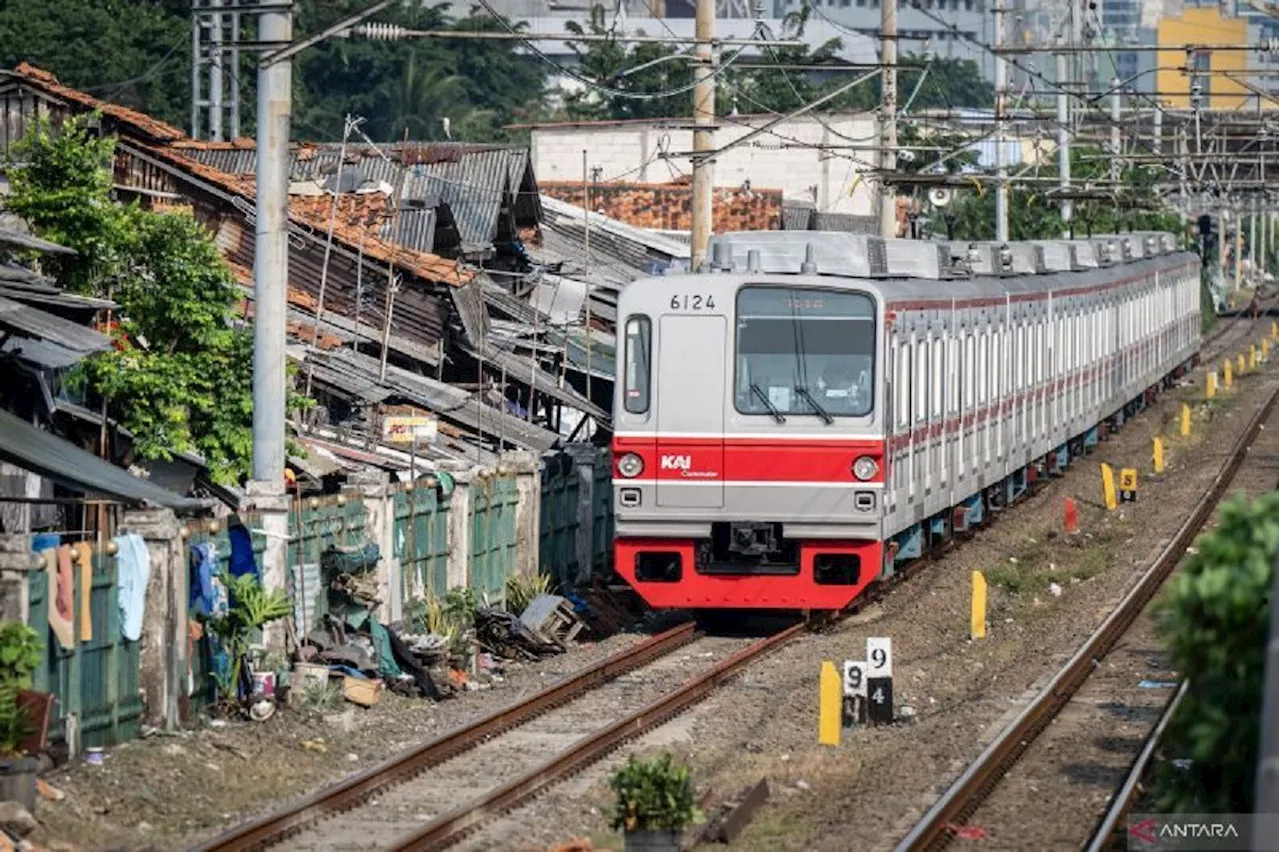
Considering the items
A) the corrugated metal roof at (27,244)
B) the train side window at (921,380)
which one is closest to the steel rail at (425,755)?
the train side window at (921,380)

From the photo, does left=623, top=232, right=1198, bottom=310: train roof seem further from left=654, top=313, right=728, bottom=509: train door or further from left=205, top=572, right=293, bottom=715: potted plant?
left=205, top=572, right=293, bottom=715: potted plant

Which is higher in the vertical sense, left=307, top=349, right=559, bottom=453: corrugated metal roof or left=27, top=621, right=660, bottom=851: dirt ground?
left=307, top=349, right=559, bottom=453: corrugated metal roof

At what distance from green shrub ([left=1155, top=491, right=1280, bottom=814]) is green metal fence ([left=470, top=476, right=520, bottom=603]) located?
39.3ft

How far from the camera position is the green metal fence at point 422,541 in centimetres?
1870

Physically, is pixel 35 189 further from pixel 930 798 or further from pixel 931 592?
pixel 930 798

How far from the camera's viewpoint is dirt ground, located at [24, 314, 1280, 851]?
12.1m

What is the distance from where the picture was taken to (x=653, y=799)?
10.8m

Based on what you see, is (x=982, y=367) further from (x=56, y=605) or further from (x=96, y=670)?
(x=56, y=605)

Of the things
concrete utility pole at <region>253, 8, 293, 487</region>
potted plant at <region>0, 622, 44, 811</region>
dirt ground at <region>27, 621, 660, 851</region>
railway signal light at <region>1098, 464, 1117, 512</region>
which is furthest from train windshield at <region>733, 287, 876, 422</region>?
railway signal light at <region>1098, 464, 1117, 512</region>

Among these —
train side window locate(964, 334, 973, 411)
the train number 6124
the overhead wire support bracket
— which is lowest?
train side window locate(964, 334, 973, 411)

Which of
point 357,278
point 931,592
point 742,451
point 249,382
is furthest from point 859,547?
point 357,278

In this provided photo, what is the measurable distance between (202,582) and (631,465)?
4.72 m

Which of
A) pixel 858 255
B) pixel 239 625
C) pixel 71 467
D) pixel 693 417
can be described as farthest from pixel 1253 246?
pixel 71 467

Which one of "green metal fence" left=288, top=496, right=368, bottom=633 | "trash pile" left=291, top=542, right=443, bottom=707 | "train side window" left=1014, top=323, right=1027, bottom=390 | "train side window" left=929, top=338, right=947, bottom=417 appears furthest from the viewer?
"train side window" left=1014, top=323, right=1027, bottom=390
